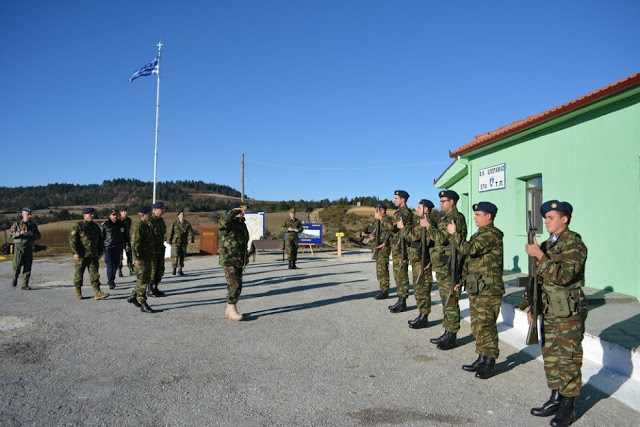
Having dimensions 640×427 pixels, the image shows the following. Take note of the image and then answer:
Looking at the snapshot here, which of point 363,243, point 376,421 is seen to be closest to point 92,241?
point 376,421

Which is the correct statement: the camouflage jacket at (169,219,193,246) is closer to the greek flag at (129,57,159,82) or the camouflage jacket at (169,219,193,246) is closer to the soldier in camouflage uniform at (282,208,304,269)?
the soldier in camouflage uniform at (282,208,304,269)

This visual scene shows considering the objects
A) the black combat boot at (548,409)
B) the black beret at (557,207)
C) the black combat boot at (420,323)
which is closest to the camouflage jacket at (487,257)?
the black beret at (557,207)

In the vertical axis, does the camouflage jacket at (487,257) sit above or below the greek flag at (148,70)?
below

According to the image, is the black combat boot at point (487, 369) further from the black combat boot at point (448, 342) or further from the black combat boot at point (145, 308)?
the black combat boot at point (145, 308)

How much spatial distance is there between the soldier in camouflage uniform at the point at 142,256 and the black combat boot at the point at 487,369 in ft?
17.8

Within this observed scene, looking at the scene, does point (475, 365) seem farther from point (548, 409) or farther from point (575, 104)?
point (575, 104)

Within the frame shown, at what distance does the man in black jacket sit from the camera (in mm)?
10308

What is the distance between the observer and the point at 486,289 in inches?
177

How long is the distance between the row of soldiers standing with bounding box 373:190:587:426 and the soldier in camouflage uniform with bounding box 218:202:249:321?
2616mm

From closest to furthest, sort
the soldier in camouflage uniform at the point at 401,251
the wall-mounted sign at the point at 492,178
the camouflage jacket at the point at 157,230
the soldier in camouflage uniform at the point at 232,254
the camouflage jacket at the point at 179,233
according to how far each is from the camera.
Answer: the soldier in camouflage uniform at the point at 232,254
the soldier in camouflage uniform at the point at 401,251
the camouflage jacket at the point at 157,230
the wall-mounted sign at the point at 492,178
the camouflage jacket at the point at 179,233

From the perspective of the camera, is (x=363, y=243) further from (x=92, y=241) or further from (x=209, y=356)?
(x=209, y=356)

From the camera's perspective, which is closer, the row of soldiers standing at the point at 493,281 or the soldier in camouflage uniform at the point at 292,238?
the row of soldiers standing at the point at 493,281

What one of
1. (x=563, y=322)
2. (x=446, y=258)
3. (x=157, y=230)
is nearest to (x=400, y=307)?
(x=446, y=258)

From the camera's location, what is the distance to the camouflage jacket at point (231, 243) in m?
7.12
